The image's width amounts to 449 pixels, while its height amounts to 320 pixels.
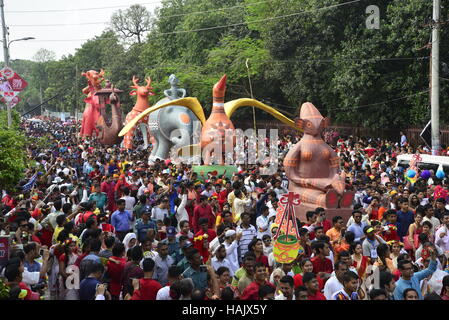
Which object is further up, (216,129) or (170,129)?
→ (216,129)

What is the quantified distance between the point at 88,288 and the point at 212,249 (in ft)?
7.03

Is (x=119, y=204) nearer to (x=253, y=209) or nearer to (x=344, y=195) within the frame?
(x=253, y=209)

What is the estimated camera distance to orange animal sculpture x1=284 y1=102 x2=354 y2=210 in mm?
12299

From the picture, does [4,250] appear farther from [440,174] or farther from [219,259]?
[440,174]

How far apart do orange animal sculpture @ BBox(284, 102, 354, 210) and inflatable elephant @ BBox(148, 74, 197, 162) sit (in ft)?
32.6

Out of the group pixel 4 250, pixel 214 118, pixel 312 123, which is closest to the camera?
pixel 4 250

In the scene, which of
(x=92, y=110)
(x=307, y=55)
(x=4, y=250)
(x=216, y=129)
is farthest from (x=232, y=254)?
(x=92, y=110)

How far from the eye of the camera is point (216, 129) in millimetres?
18312

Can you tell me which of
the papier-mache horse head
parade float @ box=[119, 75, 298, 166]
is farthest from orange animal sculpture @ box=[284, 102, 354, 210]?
parade float @ box=[119, 75, 298, 166]

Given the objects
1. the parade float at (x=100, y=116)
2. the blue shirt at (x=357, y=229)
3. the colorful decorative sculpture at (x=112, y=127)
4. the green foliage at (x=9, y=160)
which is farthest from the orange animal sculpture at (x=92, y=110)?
the blue shirt at (x=357, y=229)

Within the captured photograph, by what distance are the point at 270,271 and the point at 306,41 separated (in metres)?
22.2

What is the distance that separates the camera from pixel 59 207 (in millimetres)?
9391

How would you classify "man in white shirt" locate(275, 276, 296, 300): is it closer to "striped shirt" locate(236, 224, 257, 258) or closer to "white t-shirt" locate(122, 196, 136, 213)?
"striped shirt" locate(236, 224, 257, 258)

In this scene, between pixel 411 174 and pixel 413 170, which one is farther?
pixel 413 170
